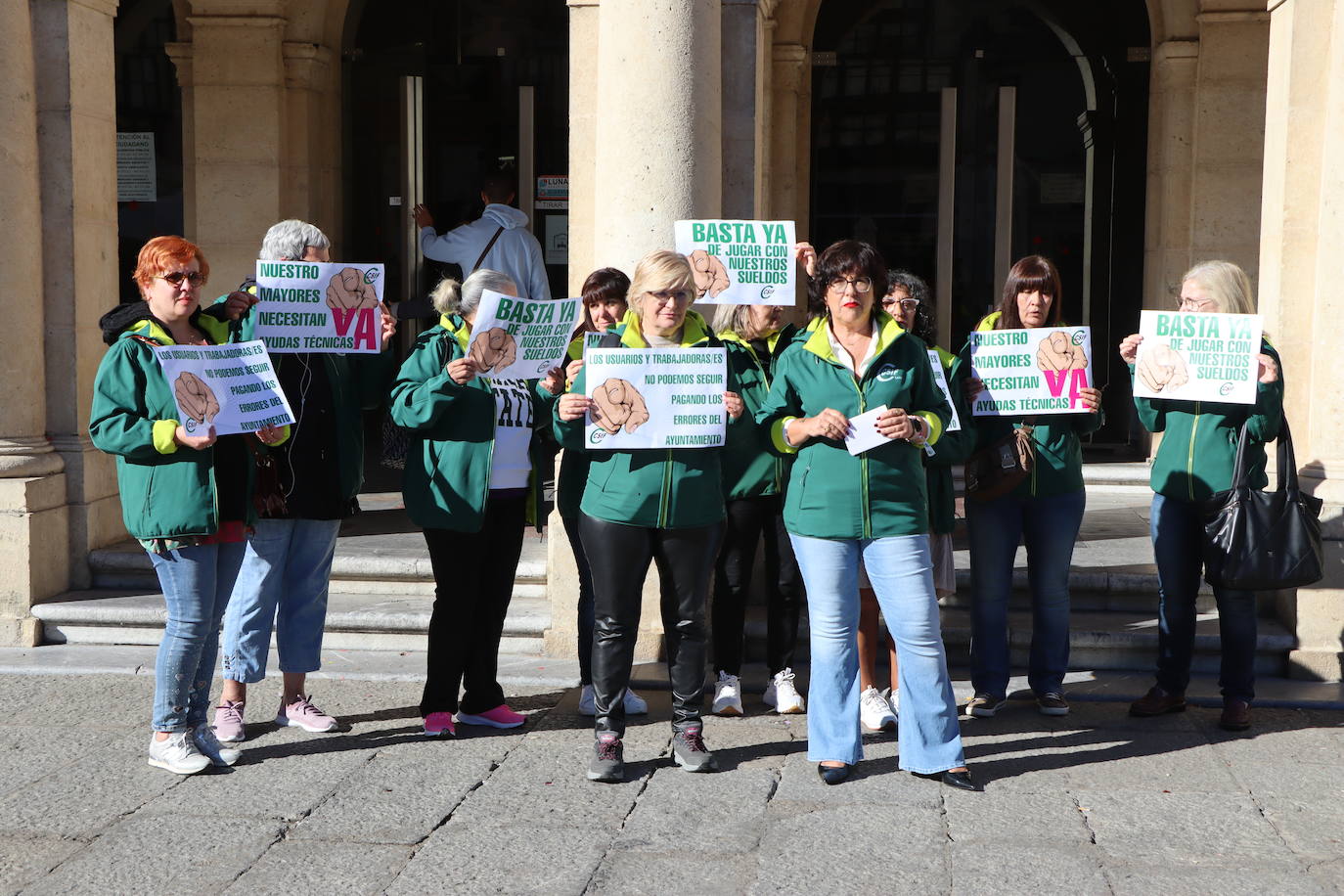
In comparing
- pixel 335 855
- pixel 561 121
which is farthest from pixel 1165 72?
pixel 335 855

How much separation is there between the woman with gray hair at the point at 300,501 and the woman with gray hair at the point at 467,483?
0.82 ft

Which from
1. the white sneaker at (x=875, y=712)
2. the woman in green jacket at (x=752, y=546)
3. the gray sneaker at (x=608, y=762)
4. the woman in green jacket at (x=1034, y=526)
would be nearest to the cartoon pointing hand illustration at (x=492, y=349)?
the woman in green jacket at (x=752, y=546)

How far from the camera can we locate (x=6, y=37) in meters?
7.36

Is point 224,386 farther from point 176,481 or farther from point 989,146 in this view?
point 989,146

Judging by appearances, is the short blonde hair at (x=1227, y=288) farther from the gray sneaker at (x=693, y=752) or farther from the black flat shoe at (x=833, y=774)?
the gray sneaker at (x=693, y=752)

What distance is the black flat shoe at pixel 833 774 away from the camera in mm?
5270

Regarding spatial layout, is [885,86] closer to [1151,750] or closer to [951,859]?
[1151,750]

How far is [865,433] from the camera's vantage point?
5.07 metres

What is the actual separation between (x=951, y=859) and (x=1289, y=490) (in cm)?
220

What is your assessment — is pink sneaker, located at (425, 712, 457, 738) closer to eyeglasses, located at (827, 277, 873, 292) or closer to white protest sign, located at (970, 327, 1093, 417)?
eyeglasses, located at (827, 277, 873, 292)

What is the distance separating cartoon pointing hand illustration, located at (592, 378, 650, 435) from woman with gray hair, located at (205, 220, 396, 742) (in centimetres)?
105

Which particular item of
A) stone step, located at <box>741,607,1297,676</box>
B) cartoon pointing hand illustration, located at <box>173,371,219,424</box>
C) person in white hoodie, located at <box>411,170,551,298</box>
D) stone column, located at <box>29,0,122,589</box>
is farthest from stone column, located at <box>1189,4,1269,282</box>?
cartoon pointing hand illustration, located at <box>173,371,219,424</box>

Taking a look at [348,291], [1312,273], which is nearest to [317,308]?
[348,291]

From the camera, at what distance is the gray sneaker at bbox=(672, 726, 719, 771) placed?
17.8ft
